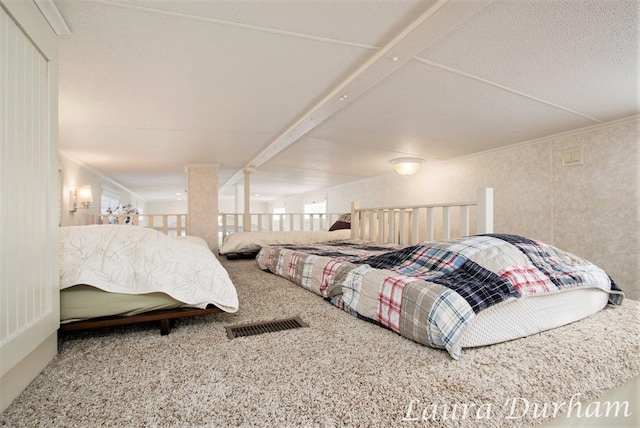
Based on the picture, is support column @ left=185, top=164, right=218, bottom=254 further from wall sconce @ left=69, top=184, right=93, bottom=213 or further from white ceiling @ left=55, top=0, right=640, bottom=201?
white ceiling @ left=55, top=0, right=640, bottom=201

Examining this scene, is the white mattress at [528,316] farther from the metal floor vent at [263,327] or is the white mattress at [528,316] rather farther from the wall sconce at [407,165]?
the wall sconce at [407,165]

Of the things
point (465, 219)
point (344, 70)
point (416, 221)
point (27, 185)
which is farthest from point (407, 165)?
point (27, 185)

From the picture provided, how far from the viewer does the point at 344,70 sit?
5.69 ft

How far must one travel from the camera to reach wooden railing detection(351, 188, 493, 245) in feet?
6.28

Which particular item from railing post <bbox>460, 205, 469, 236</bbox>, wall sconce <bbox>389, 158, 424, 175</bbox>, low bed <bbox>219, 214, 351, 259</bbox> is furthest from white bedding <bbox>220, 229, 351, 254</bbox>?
railing post <bbox>460, 205, 469, 236</bbox>

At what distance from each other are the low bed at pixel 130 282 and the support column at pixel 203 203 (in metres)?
3.48

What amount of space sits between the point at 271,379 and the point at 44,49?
120 cm

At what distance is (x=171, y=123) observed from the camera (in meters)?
2.59

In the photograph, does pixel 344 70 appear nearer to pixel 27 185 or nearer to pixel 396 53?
pixel 396 53

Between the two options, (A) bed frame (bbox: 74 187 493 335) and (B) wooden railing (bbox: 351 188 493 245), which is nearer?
(A) bed frame (bbox: 74 187 493 335)

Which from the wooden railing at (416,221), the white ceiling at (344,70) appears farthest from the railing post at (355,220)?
the white ceiling at (344,70)

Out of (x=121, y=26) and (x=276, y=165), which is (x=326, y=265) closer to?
Answer: (x=121, y=26)

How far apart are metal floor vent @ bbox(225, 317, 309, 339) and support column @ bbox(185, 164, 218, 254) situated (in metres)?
3.62

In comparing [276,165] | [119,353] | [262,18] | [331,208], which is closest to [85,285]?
[119,353]
